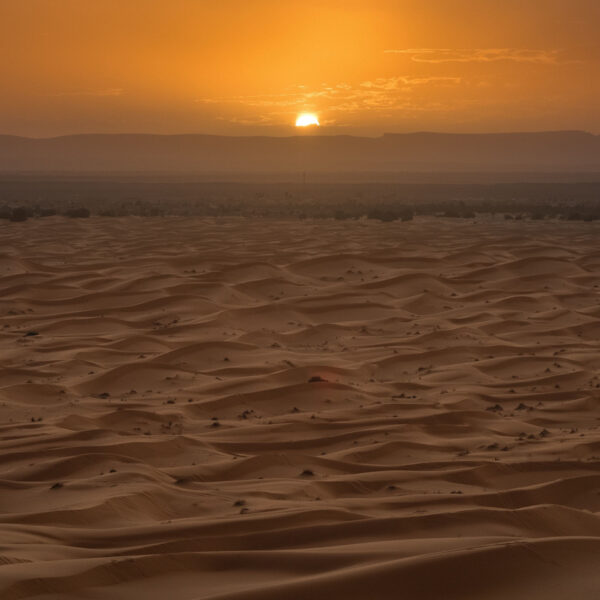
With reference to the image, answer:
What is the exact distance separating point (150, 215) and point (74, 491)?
2065 centimetres

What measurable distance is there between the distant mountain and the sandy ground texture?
159 meters

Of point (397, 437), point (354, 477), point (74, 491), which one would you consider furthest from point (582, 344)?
point (74, 491)

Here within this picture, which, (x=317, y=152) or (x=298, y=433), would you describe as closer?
(x=298, y=433)

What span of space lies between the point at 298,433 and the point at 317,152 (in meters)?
180

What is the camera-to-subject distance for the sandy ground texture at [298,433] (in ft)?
8.79

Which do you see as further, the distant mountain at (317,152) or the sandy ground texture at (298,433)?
the distant mountain at (317,152)

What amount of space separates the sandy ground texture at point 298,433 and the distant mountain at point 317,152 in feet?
520

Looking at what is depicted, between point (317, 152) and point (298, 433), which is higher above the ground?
point (317, 152)

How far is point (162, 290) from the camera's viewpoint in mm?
Result: 10297

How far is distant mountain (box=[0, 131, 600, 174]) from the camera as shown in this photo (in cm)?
17541

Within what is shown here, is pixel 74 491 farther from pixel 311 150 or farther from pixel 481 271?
pixel 311 150

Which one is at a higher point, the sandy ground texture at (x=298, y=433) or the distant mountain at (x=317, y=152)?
the distant mountain at (x=317, y=152)

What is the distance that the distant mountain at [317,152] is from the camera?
17541 cm

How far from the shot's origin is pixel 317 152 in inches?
7215
